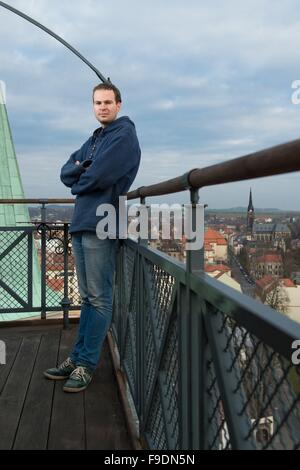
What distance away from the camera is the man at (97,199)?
248 centimetres

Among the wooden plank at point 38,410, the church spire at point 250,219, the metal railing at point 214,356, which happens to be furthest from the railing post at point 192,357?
the wooden plank at point 38,410

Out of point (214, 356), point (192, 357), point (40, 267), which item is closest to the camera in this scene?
point (214, 356)

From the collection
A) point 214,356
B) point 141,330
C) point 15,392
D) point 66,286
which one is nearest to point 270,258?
point 214,356

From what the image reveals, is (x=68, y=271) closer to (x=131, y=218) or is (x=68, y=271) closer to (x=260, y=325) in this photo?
(x=131, y=218)

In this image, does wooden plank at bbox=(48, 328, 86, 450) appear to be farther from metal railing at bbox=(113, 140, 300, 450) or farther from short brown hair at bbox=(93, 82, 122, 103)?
short brown hair at bbox=(93, 82, 122, 103)

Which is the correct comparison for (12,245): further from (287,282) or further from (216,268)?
(287,282)

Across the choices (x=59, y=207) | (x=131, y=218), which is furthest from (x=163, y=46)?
(x=131, y=218)

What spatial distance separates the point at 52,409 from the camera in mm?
2510

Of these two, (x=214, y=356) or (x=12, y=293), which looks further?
(x=12, y=293)

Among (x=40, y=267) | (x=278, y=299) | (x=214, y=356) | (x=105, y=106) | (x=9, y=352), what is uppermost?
(x=105, y=106)

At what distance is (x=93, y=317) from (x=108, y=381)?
50cm

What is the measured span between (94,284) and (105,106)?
3.29 feet

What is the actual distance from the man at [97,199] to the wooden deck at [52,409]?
138 millimetres

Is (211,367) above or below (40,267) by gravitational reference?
above
